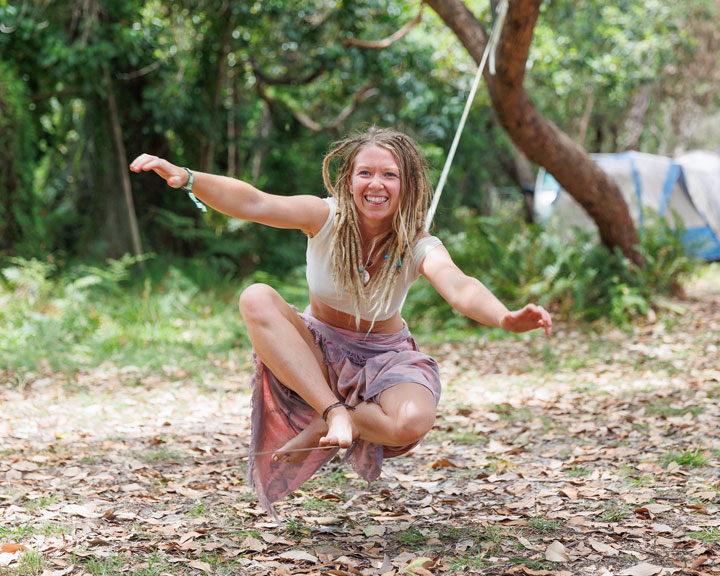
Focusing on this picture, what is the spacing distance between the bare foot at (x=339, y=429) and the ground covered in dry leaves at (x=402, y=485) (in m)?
0.42

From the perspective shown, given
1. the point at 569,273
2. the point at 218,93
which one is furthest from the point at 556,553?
the point at 218,93

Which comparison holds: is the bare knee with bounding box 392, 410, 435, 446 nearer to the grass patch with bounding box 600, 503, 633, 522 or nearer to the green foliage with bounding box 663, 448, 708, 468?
the grass patch with bounding box 600, 503, 633, 522

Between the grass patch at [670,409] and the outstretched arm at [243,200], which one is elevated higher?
the outstretched arm at [243,200]

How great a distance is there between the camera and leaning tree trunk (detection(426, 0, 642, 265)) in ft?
19.3

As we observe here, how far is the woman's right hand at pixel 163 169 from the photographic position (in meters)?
2.68

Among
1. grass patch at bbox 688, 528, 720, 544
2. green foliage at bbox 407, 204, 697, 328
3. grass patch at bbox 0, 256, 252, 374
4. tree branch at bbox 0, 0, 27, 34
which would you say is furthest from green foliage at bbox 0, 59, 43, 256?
grass patch at bbox 688, 528, 720, 544

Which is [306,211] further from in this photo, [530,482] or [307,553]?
[530,482]

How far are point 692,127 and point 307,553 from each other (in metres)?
23.1

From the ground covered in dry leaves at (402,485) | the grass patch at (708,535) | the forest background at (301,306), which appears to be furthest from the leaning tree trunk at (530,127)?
the grass patch at (708,535)

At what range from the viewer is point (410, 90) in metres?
11.1

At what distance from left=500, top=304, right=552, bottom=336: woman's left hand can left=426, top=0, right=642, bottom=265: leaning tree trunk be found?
148 inches

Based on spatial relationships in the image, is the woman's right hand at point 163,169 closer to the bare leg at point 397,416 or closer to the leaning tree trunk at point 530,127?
the bare leg at point 397,416

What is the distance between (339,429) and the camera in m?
2.74

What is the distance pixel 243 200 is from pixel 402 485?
163cm
